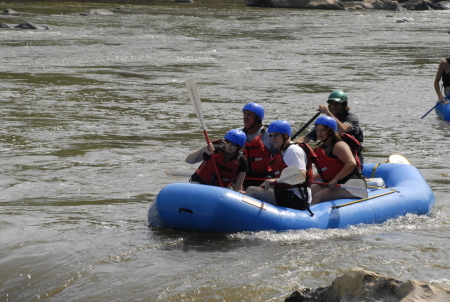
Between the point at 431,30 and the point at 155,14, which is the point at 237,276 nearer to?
the point at 431,30

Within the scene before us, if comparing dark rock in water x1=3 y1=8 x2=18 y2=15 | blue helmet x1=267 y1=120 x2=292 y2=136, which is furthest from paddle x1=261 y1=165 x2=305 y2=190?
dark rock in water x1=3 y1=8 x2=18 y2=15

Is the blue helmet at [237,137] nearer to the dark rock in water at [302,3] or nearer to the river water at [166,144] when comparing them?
the river water at [166,144]

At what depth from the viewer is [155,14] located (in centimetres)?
3253

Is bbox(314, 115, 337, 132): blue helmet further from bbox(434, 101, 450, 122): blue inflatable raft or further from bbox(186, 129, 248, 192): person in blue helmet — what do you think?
bbox(434, 101, 450, 122): blue inflatable raft

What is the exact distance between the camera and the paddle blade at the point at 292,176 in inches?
220

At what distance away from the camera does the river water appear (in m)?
4.94

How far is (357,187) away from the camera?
6160 mm

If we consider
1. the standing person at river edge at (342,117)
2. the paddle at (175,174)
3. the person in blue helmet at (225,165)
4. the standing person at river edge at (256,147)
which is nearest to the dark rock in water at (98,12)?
the paddle at (175,174)

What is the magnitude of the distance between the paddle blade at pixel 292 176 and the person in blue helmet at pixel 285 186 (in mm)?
72

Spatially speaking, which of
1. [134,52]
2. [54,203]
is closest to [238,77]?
[134,52]

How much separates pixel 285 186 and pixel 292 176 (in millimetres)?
318

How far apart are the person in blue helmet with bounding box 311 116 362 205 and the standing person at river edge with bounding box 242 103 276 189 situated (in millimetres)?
482

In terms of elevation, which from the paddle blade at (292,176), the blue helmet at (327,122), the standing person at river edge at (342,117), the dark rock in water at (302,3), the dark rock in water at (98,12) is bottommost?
the dark rock in water at (98,12)

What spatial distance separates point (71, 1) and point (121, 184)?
1268 inches
